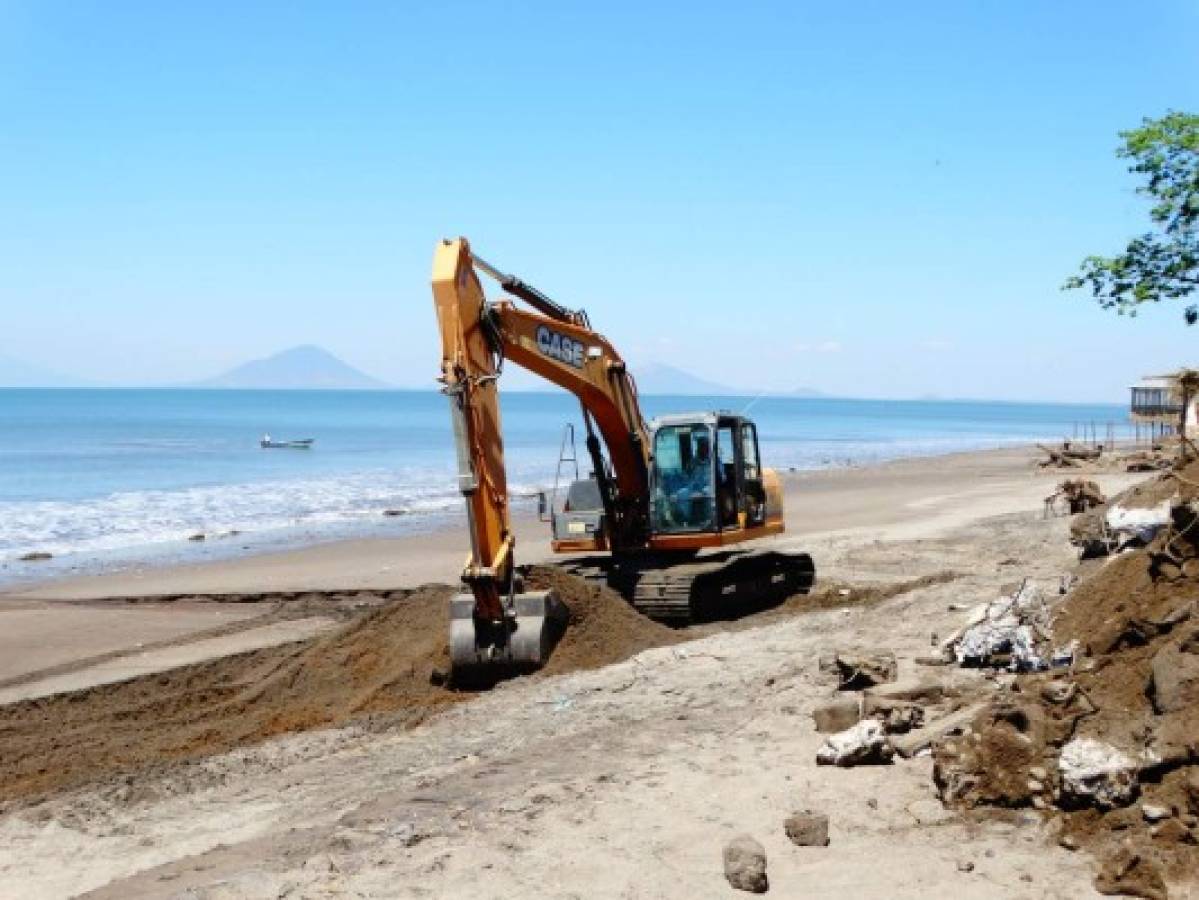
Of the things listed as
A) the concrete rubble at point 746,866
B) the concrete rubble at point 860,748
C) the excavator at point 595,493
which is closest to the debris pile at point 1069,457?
the excavator at point 595,493

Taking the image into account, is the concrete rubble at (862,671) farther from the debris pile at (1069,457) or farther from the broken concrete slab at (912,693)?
the debris pile at (1069,457)

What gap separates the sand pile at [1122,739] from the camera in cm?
661

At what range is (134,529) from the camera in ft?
107

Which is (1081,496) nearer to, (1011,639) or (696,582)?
(696,582)

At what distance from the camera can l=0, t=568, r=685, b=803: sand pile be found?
1098 cm

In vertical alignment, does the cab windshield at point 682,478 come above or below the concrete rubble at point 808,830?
above

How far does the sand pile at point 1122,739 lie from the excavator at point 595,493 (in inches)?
199

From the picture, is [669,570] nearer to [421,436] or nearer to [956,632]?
[956,632]

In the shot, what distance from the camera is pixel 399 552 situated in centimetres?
2727

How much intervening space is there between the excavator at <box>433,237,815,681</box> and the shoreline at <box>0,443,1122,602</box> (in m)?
6.96

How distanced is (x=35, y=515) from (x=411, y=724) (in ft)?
94.4

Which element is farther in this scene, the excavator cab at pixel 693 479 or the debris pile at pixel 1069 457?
the debris pile at pixel 1069 457

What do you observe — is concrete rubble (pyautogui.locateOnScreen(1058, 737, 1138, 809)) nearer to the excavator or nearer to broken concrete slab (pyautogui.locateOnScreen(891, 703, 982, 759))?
broken concrete slab (pyautogui.locateOnScreen(891, 703, 982, 759))

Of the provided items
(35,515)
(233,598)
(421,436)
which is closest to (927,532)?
(233,598)
